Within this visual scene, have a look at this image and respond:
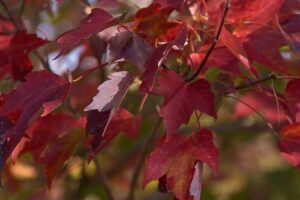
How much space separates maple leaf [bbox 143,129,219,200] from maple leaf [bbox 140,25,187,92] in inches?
5.0

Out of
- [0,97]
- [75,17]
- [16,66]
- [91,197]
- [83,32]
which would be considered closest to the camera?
[83,32]

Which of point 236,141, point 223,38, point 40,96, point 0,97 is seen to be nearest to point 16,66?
point 0,97

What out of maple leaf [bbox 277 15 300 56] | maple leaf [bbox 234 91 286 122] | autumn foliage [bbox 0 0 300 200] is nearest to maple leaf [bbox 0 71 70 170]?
autumn foliage [bbox 0 0 300 200]

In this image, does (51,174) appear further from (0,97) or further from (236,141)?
(236,141)

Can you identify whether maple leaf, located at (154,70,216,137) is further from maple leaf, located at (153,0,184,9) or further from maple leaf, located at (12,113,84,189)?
maple leaf, located at (12,113,84,189)

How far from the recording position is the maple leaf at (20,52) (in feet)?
3.90

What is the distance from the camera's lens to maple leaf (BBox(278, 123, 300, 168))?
42.8 inches

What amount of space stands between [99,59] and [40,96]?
25cm

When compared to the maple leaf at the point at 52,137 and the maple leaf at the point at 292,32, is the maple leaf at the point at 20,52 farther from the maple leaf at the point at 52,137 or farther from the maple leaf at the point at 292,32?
the maple leaf at the point at 292,32

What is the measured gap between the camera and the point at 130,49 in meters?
1.00

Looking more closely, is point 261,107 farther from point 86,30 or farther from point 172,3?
point 86,30

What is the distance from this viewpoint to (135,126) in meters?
1.17

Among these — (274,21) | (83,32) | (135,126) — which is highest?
(83,32)

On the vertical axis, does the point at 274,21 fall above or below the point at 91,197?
A: above
